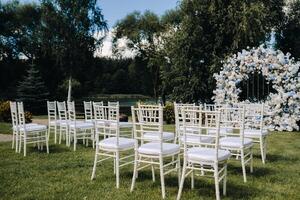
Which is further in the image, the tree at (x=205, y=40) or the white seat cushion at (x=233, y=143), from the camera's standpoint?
the tree at (x=205, y=40)

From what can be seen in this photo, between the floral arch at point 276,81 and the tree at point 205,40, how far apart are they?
9.63 feet

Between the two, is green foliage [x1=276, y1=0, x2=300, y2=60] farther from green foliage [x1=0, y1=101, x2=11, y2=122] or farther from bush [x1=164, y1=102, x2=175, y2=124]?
green foliage [x1=0, y1=101, x2=11, y2=122]

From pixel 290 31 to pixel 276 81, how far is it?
9.77 metres

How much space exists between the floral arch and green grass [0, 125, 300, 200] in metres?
5.26

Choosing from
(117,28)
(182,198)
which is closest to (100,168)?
(182,198)

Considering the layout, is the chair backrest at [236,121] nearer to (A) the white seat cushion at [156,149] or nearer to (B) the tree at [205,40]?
(A) the white seat cushion at [156,149]

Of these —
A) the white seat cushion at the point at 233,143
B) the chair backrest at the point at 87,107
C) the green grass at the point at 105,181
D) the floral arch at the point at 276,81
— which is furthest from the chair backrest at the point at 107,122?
the floral arch at the point at 276,81

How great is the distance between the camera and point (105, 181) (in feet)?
18.5

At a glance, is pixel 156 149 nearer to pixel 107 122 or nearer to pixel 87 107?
pixel 107 122

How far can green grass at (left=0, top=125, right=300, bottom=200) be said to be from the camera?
495 cm

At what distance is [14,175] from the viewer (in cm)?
601

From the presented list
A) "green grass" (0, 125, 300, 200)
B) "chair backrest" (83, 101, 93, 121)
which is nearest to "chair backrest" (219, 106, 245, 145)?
"green grass" (0, 125, 300, 200)

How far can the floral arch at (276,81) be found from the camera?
12617 millimetres

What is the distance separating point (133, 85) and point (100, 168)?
2903 centimetres
